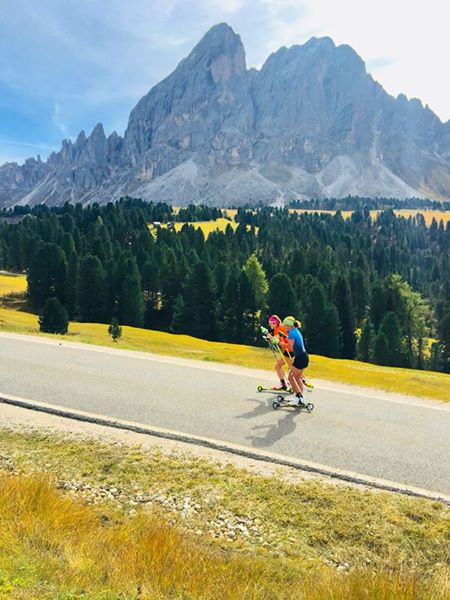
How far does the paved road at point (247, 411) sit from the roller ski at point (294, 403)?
0.96 feet

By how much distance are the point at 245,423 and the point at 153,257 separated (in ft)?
315

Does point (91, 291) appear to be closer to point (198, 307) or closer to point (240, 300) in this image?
point (198, 307)

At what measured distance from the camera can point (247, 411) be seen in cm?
1388

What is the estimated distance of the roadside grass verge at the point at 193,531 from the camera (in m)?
5.73

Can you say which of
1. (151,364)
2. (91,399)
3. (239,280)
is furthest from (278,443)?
(239,280)

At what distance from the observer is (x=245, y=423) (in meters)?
12.9

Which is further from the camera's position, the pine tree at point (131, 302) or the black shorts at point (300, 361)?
the pine tree at point (131, 302)

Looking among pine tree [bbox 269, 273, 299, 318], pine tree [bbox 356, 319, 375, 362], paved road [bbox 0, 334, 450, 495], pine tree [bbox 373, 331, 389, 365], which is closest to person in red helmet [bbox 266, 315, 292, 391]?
paved road [bbox 0, 334, 450, 495]

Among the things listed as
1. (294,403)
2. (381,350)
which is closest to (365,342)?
(381,350)

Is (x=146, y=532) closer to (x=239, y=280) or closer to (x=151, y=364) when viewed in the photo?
(x=151, y=364)

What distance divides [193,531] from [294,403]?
7.28 m

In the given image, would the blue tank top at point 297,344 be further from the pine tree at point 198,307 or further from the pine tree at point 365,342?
the pine tree at point 198,307

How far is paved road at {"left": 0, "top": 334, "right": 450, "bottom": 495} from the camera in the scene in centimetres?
1100

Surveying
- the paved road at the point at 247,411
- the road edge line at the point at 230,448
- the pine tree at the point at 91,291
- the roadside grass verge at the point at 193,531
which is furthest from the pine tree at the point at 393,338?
the roadside grass verge at the point at 193,531
